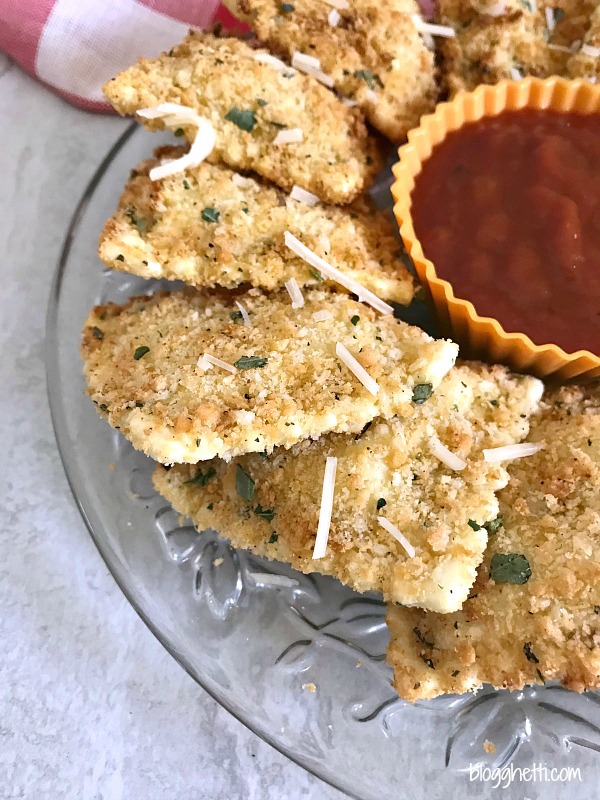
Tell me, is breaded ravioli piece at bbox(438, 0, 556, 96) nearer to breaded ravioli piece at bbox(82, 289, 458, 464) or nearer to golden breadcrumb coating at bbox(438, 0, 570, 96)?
golden breadcrumb coating at bbox(438, 0, 570, 96)

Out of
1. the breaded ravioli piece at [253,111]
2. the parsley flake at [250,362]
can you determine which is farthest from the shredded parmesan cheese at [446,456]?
the breaded ravioli piece at [253,111]

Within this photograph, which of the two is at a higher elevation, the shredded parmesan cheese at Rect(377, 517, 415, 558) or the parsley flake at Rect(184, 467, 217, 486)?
the shredded parmesan cheese at Rect(377, 517, 415, 558)

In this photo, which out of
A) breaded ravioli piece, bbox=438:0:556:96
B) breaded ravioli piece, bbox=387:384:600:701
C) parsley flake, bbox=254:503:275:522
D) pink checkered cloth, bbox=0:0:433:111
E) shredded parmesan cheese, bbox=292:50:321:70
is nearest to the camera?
breaded ravioli piece, bbox=387:384:600:701

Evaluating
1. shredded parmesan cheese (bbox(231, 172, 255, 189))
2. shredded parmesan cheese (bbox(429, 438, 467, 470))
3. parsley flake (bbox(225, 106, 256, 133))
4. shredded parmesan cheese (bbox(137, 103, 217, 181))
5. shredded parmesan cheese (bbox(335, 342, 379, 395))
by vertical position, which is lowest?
shredded parmesan cheese (bbox(429, 438, 467, 470))

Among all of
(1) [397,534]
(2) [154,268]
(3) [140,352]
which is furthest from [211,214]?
(1) [397,534]

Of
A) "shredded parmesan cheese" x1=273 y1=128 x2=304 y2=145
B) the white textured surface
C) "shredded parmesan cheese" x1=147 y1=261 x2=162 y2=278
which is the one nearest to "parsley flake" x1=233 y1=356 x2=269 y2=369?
"shredded parmesan cheese" x1=147 y1=261 x2=162 y2=278

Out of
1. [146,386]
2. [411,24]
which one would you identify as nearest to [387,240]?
[411,24]
